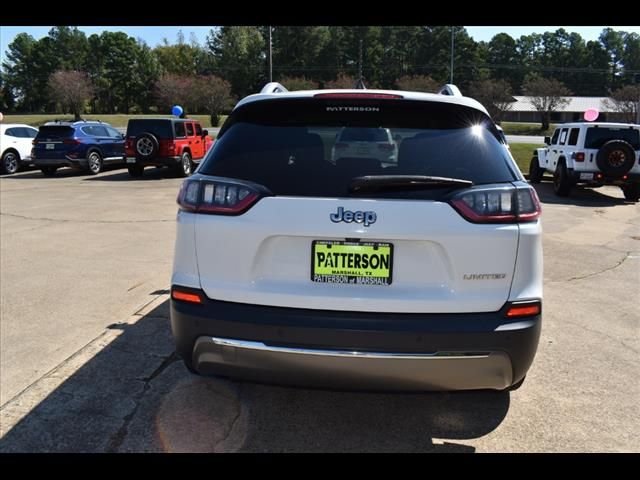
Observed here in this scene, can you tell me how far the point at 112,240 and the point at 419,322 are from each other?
6.71 m

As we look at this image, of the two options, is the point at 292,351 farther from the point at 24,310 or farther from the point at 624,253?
the point at 624,253

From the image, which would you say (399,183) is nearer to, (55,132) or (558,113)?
(55,132)

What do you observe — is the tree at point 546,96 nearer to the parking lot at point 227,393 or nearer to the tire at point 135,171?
the tire at point 135,171

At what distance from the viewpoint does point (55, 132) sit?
1811 centimetres

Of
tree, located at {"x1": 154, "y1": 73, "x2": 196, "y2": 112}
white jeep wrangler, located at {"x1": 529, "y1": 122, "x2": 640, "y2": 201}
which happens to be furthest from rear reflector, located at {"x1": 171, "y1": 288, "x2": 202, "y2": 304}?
tree, located at {"x1": 154, "y1": 73, "x2": 196, "y2": 112}

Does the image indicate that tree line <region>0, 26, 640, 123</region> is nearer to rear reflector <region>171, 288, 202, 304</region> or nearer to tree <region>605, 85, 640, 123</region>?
tree <region>605, 85, 640, 123</region>

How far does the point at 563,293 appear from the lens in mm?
5797

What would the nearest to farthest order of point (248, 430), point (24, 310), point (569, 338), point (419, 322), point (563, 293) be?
1. point (419, 322)
2. point (248, 430)
3. point (569, 338)
4. point (24, 310)
5. point (563, 293)

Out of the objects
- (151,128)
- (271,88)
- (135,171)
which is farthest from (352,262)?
(135,171)

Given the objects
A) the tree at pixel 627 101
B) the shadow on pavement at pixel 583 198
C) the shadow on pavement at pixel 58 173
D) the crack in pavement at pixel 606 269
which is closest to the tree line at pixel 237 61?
the tree at pixel 627 101

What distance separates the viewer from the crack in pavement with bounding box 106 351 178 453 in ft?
9.49

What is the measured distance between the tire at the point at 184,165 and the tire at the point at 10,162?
6410 mm
